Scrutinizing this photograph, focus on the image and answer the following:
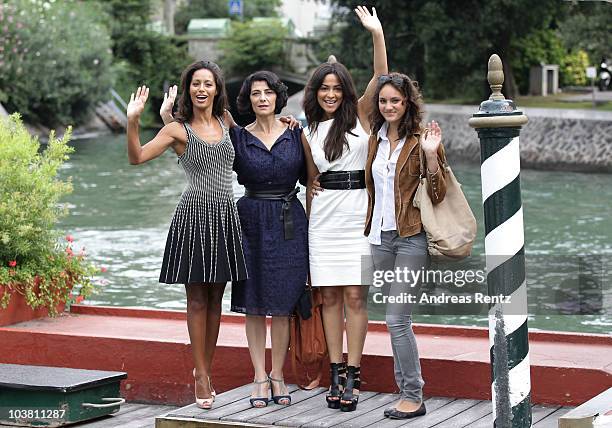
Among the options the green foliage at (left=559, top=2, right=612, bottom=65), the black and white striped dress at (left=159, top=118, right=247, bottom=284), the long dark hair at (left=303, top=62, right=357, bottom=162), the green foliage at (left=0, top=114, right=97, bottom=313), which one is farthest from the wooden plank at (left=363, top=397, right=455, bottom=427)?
the green foliage at (left=559, top=2, right=612, bottom=65)

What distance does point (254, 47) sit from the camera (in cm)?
5484

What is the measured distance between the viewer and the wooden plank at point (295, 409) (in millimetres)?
5918

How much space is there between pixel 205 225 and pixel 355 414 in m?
1.14

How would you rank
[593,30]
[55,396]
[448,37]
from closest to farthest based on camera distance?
[55,396], [593,30], [448,37]

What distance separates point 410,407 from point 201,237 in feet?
4.15

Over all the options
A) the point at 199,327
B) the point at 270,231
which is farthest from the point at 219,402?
the point at 270,231

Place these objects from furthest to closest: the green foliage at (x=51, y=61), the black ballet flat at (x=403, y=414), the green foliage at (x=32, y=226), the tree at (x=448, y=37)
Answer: the green foliage at (x=51, y=61) < the tree at (x=448, y=37) < the green foliage at (x=32, y=226) < the black ballet flat at (x=403, y=414)

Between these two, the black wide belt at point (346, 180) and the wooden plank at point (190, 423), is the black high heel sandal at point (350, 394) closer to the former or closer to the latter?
the wooden plank at point (190, 423)

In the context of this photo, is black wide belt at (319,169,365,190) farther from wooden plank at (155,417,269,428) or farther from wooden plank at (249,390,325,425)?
wooden plank at (155,417,269,428)

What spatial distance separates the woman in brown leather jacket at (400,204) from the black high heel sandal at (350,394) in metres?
0.18

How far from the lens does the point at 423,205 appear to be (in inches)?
225

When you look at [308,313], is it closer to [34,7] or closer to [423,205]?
[423,205]

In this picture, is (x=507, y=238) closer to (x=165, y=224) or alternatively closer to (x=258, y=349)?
(x=258, y=349)

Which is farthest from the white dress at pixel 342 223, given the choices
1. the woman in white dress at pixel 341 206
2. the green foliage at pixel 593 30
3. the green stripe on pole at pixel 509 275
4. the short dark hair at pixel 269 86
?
the green foliage at pixel 593 30
